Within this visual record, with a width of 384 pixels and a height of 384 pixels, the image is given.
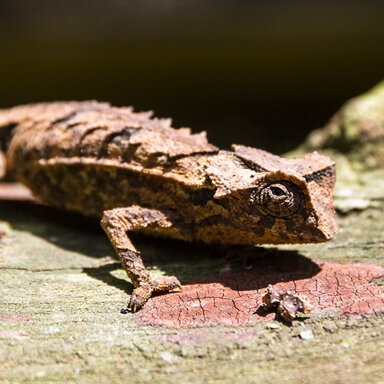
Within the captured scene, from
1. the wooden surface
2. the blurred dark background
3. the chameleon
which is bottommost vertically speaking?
the wooden surface

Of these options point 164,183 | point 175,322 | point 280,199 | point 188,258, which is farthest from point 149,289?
point 280,199

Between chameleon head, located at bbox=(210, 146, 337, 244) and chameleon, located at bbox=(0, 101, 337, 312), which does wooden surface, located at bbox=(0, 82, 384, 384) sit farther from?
chameleon head, located at bbox=(210, 146, 337, 244)

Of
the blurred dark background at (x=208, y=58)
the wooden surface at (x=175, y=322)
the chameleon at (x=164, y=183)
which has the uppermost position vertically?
the blurred dark background at (x=208, y=58)

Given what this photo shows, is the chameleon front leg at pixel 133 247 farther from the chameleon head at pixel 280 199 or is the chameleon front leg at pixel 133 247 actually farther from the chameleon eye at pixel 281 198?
the chameleon eye at pixel 281 198

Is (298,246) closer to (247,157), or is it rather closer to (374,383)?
(247,157)

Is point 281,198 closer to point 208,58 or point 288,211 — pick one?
point 288,211

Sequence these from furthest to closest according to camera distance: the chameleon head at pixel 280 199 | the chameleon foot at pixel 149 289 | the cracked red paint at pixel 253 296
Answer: the chameleon head at pixel 280 199 < the chameleon foot at pixel 149 289 < the cracked red paint at pixel 253 296

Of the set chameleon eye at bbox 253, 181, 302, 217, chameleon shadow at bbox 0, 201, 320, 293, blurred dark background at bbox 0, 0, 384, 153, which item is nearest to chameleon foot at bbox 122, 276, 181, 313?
chameleon shadow at bbox 0, 201, 320, 293

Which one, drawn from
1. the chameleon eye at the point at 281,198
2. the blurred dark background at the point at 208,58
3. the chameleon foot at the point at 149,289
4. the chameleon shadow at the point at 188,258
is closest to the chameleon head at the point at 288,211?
the chameleon eye at the point at 281,198
